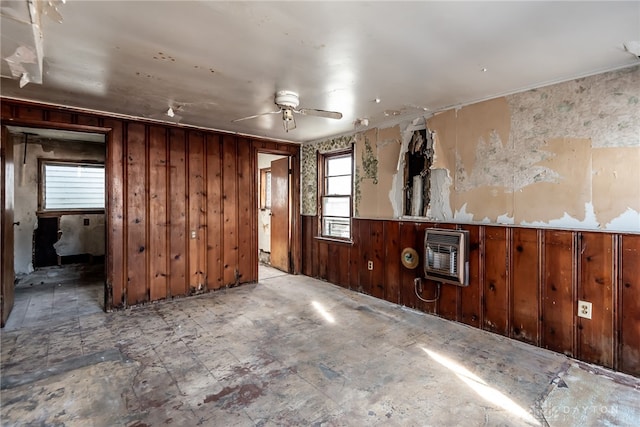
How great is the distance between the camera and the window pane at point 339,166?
495 centimetres

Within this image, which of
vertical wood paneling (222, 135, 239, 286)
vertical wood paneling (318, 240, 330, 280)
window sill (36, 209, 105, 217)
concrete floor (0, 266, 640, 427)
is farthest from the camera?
window sill (36, 209, 105, 217)

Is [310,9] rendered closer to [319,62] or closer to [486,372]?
[319,62]

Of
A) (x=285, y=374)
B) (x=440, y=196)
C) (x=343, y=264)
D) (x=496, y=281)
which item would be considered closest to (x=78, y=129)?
(x=285, y=374)

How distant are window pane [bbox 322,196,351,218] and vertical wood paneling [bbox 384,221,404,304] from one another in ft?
2.95

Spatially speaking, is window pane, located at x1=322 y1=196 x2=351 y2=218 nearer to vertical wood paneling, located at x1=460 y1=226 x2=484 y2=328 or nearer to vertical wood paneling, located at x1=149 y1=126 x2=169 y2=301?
vertical wood paneling, located at x1=460 y1=226 x2=484 y2=328

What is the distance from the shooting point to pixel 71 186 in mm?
5621

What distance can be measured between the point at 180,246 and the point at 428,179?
3433 mm

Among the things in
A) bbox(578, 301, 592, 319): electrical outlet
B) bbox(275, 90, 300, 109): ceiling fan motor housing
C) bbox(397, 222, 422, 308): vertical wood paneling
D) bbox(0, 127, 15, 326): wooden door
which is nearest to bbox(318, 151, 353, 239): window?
bbox(397, 222, 422, 308): vertical wood paneling

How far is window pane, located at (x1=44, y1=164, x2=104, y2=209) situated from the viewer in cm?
543

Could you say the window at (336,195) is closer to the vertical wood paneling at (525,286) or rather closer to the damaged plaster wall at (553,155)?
the damaged plaster wall at (553,155)

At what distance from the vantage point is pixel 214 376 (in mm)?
2363

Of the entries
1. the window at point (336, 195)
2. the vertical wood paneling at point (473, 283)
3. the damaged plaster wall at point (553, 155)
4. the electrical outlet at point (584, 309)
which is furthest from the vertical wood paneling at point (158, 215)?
the electrical outlet at point (584, 309)

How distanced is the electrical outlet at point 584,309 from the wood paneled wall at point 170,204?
4.07 metres

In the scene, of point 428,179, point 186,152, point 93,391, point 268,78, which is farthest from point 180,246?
point 428,179
